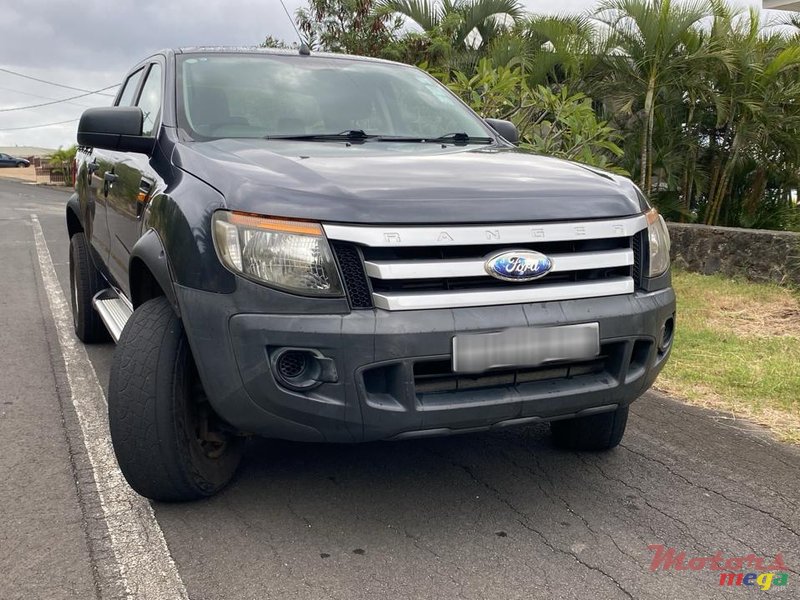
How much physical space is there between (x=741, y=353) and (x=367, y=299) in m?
3.89

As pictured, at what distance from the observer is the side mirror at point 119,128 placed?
3.51 metres

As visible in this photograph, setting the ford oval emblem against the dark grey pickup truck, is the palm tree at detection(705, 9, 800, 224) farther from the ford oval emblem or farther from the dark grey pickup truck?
the ford oval emblem

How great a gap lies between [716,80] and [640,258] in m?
8.41

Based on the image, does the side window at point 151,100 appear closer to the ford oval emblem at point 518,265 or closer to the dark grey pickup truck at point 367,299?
the dark grey pickup truck at point 367,299

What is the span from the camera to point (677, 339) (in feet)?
19.6

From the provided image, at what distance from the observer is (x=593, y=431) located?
12.0 feet

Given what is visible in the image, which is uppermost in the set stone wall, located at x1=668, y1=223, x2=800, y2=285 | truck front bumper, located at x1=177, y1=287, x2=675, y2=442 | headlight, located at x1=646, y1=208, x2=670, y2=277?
headlight, located at x1=646, y1=208, x2=670, y2=277

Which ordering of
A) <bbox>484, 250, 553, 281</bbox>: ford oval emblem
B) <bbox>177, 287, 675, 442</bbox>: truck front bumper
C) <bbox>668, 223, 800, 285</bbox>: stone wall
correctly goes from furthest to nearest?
<bbox>668, 223, 800, 285</bbox>: stone wall < <bbox>484, 250, 553, 281</bbox>: ford oval emblem < <bbox>177, 287, 675, 442</bbox>: truck front bumper

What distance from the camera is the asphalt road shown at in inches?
104

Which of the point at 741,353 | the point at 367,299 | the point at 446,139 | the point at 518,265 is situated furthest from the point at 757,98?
the point at 367,299

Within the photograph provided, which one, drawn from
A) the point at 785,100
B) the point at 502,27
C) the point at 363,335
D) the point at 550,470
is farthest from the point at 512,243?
the point at 502,27

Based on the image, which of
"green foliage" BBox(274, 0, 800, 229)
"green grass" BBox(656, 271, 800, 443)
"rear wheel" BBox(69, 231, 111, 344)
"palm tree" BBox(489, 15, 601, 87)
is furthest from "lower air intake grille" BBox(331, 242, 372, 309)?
"palm tree" BBox(489, 15, 601, 87)

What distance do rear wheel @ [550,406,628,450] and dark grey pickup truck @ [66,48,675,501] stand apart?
561 millimetres

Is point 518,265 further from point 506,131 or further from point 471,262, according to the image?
point 506,131
